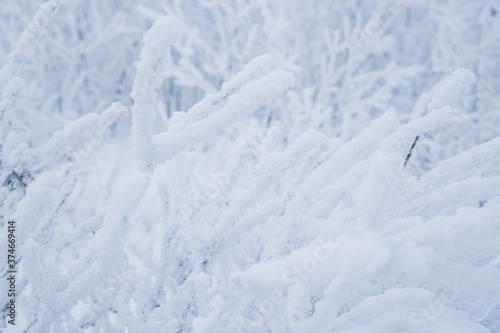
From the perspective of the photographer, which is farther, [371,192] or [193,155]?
[193,155]

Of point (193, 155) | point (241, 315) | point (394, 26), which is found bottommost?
point (241, 315)

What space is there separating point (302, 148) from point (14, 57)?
1.10 m

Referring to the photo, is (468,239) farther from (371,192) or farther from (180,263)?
(180,263)

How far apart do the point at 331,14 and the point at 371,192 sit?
639 centimetres

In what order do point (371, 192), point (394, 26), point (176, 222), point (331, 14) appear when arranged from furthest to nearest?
point (394, 26) → point (331, 14) → point (176, 222) → point (371, 192)

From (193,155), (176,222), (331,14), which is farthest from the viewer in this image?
(331,14)

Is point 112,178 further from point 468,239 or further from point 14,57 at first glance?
point 468,239

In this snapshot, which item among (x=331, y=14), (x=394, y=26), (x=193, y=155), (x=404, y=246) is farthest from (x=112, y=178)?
(x=394, y=26)

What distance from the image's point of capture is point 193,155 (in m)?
1.42

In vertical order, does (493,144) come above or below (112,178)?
below

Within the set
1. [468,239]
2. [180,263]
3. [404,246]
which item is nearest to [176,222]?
[180,263]

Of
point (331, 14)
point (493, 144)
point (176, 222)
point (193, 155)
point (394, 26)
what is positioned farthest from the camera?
point (394, 26)

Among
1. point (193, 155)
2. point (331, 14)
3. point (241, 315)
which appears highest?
point (331, 14)

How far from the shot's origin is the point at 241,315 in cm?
104
